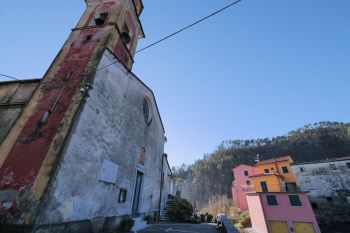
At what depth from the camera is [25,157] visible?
5.94 m

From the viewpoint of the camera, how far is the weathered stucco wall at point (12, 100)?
7.57 meters

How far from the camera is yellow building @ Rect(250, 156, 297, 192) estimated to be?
2814 centimetres

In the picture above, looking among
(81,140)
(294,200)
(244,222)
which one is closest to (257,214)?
(244,222)

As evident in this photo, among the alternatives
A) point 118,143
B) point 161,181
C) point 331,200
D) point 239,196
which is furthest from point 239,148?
point 118,143

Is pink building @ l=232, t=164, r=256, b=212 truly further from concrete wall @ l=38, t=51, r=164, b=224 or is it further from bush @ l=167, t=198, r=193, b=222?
concrete wall @ l=38, t=51, r=164, b=224

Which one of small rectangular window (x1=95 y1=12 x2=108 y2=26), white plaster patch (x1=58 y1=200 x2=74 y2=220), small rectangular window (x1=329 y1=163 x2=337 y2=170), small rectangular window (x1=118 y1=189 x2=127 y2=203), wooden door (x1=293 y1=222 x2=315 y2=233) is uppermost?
small rectangular window (x1=95 y1=12 x2=108 y2=26)

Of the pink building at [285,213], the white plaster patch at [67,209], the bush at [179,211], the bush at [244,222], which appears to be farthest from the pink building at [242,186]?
the white plaster patch at [67,209]

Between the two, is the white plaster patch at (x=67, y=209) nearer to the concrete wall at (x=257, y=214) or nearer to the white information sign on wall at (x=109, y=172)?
the white information sign on wall at (x=109, y=172)

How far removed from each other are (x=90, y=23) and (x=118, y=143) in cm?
801

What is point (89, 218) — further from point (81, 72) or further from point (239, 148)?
point (239, 148)

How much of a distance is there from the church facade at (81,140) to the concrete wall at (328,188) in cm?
2611

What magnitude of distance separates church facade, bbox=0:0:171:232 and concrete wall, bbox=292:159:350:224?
26.1m

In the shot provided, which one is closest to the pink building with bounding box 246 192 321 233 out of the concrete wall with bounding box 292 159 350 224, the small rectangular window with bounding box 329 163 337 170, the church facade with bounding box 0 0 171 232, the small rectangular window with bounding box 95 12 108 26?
the concrete wall with bounding box 292 159 350 224

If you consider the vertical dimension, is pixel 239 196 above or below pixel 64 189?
above
